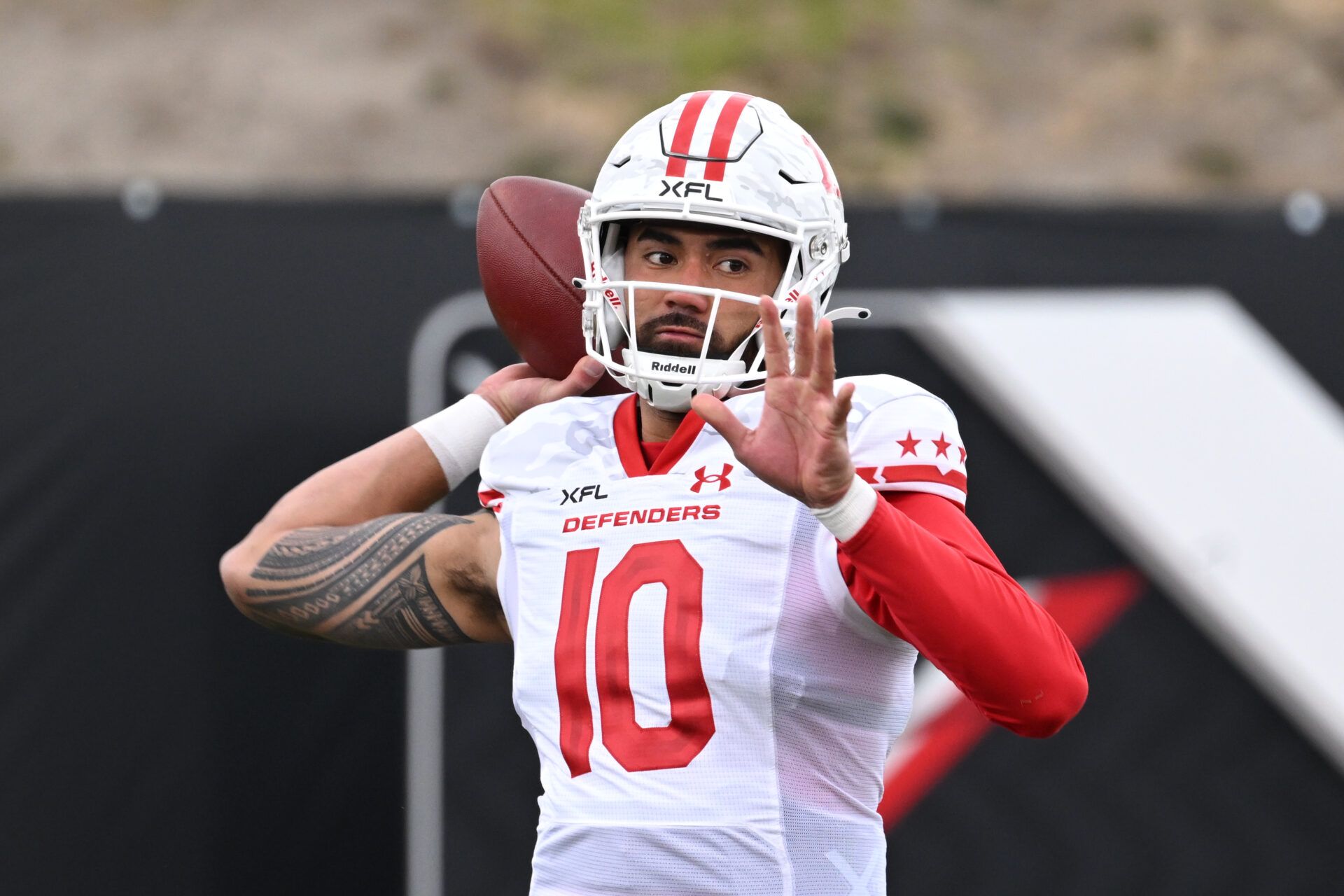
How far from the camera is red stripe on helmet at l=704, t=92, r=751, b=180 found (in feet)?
7.50

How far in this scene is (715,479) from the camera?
2145 mm

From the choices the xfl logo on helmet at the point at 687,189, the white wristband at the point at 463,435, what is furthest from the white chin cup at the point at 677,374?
the white wristband at the point at 463,435

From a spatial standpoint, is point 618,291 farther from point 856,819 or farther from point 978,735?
point 978,735

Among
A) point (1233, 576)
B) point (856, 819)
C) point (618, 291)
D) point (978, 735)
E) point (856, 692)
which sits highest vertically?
point (618, 291)

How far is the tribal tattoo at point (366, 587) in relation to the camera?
2496 millimetres

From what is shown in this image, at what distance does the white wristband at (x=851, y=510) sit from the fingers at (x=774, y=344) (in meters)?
0.14

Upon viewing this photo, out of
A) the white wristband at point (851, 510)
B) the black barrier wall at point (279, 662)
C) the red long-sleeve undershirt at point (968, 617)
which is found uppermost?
the white wristband at point (851, 510)

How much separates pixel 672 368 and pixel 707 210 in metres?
0.22

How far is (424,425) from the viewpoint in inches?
106

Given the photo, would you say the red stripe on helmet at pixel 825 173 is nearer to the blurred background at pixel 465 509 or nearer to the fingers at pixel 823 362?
the fingers at pixel 823 362

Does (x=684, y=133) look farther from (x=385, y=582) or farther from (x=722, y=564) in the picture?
(x=385, y=582)

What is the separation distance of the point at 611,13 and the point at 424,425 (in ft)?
39.4

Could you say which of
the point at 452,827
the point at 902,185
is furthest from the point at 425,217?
the point at 902,185

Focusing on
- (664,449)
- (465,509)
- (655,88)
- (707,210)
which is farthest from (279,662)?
(655,88)
